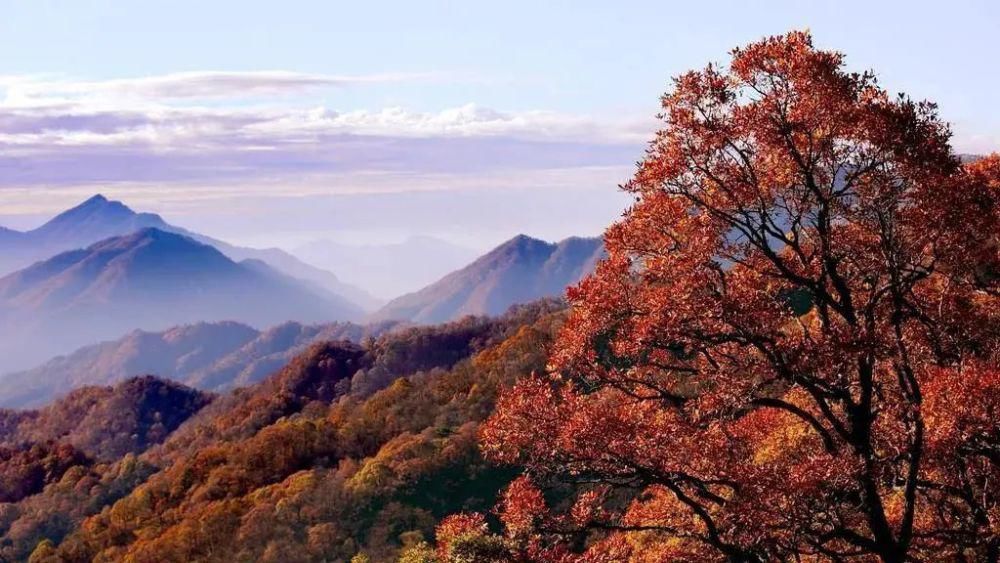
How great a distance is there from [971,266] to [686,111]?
181 inches

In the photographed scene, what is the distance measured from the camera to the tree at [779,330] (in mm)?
11812

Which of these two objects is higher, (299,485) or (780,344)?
(780,344)

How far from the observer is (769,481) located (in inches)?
456

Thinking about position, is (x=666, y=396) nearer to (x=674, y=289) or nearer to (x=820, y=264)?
(x=674, y=289)

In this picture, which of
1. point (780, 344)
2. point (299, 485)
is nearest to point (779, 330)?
point (780, 344)

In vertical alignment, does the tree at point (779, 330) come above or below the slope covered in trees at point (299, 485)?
above

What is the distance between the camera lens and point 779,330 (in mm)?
12203

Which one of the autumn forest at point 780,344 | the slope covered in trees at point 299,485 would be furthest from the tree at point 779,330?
the slope covered in trees at point 299,485

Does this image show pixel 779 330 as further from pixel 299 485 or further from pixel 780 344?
pixel 299 485

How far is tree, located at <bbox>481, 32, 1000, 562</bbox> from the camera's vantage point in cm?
1181

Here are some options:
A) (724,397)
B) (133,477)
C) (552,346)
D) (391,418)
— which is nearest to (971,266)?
(724,397)

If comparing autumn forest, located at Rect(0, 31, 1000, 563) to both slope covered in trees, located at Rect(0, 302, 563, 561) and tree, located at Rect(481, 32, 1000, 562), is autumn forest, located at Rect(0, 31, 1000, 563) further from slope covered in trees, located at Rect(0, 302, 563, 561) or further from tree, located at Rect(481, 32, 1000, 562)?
slope covered in trees, located at Rect(0, 302, 563, 561)

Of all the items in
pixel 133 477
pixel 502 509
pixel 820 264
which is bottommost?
pixel 133 477

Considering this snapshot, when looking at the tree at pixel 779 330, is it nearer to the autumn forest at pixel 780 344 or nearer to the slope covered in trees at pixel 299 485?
the autumn forest at pixel 780 344
